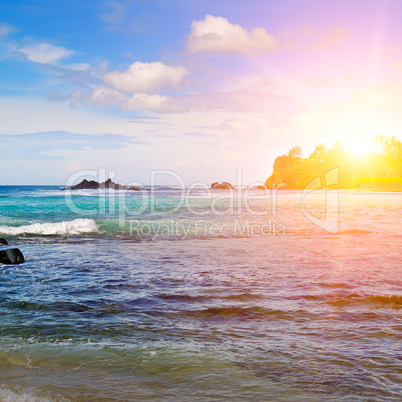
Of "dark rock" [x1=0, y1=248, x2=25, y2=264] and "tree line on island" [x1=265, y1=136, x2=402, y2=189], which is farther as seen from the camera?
"tree line on island" [x1=265, y1=136, x2=402, y2=189]

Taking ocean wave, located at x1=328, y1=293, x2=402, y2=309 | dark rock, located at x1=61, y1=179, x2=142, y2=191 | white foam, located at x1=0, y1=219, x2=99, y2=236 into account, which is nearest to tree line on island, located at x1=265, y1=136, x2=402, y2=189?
dark rock, located at x1=61, y1=179, x2=142, y2=191

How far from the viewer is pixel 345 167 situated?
435 ft

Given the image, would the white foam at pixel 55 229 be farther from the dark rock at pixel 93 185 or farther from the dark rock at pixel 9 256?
the dark rock at pixel 93 185

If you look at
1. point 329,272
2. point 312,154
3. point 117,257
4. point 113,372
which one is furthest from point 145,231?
point 312,154

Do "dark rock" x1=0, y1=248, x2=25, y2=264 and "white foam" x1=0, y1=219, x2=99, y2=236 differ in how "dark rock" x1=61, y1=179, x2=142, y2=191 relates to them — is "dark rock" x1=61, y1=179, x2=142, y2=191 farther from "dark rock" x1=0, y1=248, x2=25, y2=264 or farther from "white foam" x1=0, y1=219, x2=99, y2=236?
"dark rock" x1=0, y1=248, x2=25, y2=264

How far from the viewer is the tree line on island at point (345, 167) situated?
9931 cm

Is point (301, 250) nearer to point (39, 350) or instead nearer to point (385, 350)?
point (385, 350)

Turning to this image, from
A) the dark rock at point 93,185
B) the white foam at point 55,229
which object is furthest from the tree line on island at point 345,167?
the white foam at point 55,229

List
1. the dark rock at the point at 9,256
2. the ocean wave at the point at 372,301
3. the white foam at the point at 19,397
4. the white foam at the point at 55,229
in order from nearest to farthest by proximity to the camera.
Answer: the white foam at the point at 19,397 < the ocean wave at the point at 372,301 < the dark rock at the point at 9,256 < the white foam at the point at 55,229

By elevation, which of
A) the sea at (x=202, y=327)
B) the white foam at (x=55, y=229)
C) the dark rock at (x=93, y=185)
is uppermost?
the dark rock at (x=93, y=185)

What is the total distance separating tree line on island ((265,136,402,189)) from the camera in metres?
99.3

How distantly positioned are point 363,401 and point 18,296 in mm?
6156

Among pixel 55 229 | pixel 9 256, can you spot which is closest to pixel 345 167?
pixel 55 229

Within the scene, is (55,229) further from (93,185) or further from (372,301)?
(93,185)
